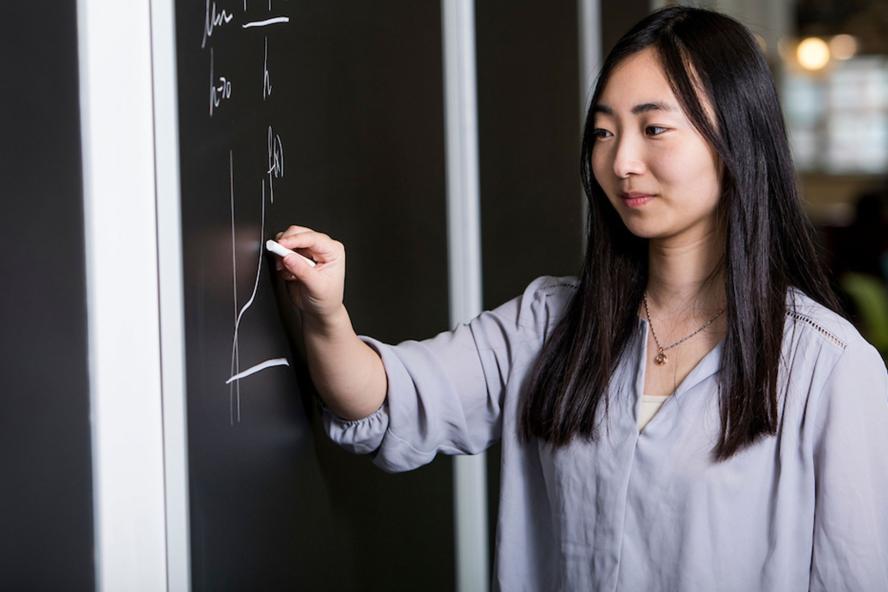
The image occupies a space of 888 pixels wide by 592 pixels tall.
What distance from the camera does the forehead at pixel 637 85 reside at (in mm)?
1279

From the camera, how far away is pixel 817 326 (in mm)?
1292

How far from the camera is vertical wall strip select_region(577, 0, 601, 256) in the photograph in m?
2.61

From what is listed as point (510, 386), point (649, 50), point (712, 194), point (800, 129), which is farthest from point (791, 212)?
point (800, 129)

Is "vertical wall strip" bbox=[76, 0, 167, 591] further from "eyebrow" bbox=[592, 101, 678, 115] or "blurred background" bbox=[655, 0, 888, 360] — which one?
"blurred background" bbox=[655, 0, 888, 360]

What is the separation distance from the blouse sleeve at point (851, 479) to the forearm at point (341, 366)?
0.54m

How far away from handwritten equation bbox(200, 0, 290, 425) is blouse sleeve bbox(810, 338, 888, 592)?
2.12ft

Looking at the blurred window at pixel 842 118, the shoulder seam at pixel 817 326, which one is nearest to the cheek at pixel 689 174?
the shoulder seam at pixel 817 326

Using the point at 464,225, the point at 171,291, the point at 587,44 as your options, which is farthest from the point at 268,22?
the point at 587,44

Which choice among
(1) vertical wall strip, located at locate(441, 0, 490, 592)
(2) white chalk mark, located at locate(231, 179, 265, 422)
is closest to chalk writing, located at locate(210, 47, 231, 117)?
(2) white chalk mark, located at locate(231, 179, 265, 422)

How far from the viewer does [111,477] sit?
34.5 inches

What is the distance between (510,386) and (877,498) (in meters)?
0.47

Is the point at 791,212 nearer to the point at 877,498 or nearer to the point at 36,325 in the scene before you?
the point at 877,498

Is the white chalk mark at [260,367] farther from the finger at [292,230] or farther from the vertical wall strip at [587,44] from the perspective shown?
the vertical wall strip at [587,44]

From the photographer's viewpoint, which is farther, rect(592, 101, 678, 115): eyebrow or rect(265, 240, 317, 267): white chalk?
rect(592, 101, 678, 115): eyebrow
